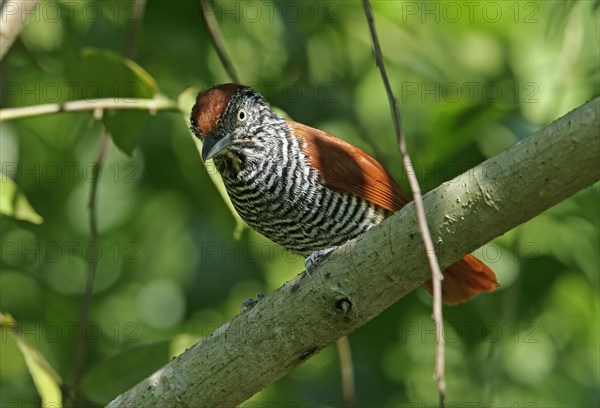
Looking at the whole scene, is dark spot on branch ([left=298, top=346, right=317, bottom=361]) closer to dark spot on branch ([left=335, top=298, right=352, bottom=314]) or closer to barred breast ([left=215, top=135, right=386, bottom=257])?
dark spot on branch ([left=335, top=298, right=352, bottom=314])

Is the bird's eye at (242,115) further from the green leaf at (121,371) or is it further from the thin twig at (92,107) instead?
the green leaf at (121,371)

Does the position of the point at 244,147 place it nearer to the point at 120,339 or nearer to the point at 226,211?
the point at 226,211

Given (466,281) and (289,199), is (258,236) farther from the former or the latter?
Result: (466,281)

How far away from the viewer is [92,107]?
3775 mm

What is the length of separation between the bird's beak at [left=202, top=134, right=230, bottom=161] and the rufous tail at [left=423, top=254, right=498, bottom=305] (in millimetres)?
1203

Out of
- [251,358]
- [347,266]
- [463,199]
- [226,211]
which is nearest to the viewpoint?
[463,199]

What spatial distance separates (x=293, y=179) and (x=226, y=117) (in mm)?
430

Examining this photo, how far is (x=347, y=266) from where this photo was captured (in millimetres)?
2893

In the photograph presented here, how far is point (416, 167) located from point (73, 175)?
2147 mm

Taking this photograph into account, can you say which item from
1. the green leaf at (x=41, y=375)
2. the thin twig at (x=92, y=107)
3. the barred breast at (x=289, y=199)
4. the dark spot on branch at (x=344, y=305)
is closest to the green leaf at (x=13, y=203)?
the thin twig at (x=92, y=107)

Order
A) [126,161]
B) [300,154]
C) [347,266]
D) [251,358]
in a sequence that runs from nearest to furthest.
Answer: [347,266]
[251,358]
[300,154]
[126,161]

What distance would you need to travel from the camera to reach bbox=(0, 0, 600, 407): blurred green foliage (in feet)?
16.8

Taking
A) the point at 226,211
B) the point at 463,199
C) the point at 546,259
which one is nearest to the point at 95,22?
the point at 226,211

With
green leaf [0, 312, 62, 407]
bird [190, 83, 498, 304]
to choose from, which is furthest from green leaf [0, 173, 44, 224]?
bird [190, 83, 498, 304]
